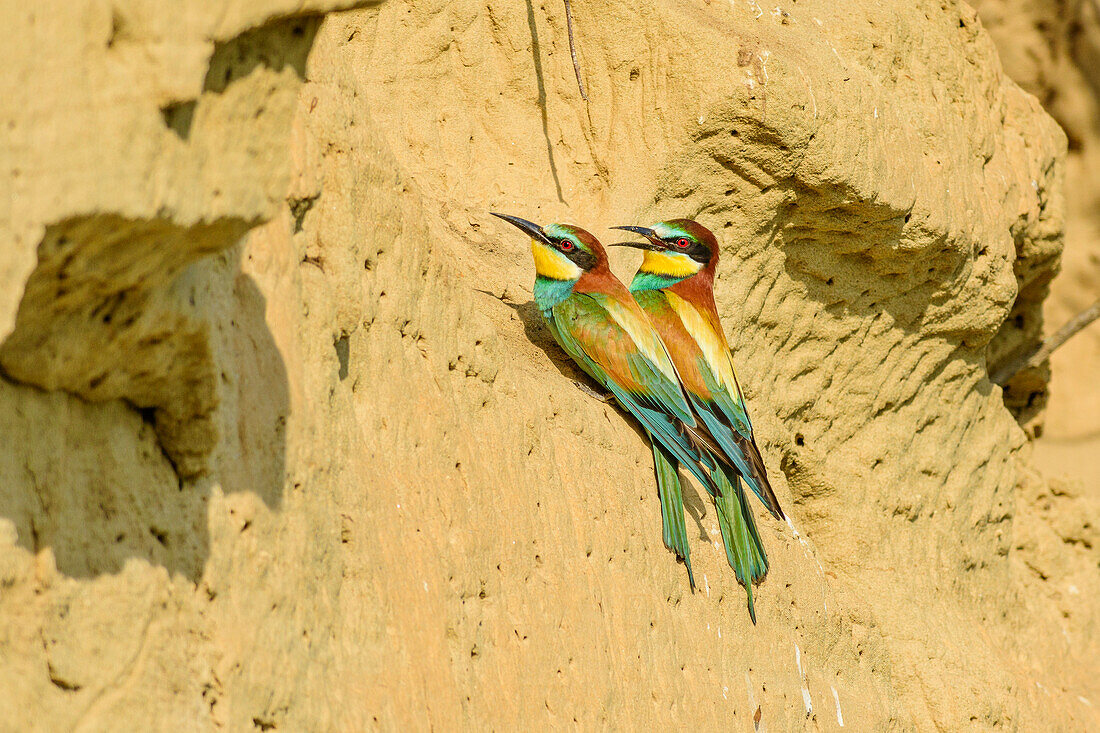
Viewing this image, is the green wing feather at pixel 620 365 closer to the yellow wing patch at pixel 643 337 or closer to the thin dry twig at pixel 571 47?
the yellow wing patch at pixel 643 337

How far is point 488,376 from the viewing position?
2932 mm

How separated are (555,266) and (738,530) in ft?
3.20

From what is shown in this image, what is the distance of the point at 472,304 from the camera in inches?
117

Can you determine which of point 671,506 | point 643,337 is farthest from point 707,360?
point 671,506

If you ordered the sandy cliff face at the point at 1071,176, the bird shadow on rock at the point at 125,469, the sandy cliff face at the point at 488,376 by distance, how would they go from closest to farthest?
the sandy cliff face at the point at 488,376 < the bird shadow on rock at the point at 125,469 < the sandy cliff face at the point at 1071,176

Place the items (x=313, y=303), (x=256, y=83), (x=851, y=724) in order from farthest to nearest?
(x=851, y=724), (x=313, y=303), (x=256, y=83)

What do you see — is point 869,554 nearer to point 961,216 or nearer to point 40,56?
point 961,216

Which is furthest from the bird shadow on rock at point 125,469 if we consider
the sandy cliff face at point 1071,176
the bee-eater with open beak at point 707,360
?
the sandy cliff face at point 1071,176

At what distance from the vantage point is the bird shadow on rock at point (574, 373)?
354 centimetres

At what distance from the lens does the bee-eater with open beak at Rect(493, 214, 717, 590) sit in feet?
11.4

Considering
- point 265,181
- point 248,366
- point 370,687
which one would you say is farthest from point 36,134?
point 370,687

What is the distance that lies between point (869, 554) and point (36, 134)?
3.90 metres

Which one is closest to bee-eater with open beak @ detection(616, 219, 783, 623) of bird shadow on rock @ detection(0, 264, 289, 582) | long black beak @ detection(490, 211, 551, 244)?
long black beak @ detection(490, 211, 551, 244)

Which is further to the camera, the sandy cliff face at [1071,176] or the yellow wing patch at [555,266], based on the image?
the sandy cliff face at [1071,176]
